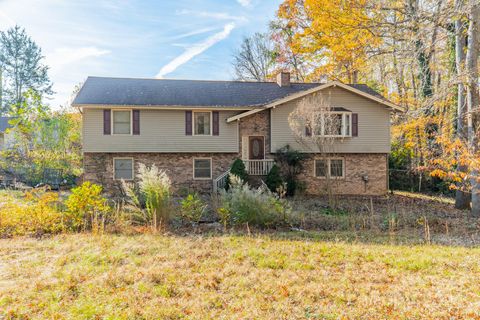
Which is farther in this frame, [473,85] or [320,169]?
[320,169]

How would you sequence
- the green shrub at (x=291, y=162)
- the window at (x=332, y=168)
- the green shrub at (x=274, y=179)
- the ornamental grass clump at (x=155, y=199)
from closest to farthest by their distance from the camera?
the ornamental grass clump at (x=155, y=199)
the green shrub at (x=274, y=179)
the green shrub at (x=291, y=162)
the window at (x=332, y=168)

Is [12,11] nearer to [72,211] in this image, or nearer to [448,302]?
[72,211]

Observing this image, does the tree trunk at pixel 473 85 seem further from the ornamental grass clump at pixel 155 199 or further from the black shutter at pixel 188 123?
the black shutter at pixel 188 123

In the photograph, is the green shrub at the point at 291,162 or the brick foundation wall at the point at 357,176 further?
the brick foundation wall at the point at 357,176

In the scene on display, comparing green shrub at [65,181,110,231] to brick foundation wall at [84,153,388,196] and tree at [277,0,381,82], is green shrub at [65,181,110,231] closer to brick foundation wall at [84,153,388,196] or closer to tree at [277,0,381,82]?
brick foundation wall at [84,153,388,196]

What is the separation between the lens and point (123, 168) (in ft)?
48.6

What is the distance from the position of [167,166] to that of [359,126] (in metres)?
9.62

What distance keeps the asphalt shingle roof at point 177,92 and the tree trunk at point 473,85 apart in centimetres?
740

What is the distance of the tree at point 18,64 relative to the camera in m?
34.1

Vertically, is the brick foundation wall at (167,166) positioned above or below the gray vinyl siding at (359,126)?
below

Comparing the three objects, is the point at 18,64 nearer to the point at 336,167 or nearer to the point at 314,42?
the point at 314,42

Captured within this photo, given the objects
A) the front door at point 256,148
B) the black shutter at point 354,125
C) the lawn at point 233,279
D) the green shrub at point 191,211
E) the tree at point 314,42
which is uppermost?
the tree at point 314,42

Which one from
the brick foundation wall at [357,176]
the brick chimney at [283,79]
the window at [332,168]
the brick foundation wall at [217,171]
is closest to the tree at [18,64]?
the brick foundation wall at [217,171]

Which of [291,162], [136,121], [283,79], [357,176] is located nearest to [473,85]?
[357,176]
